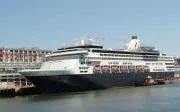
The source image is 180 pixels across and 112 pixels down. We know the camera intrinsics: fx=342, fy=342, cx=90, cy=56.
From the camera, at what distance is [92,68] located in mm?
65438

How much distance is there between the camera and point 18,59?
318 ft

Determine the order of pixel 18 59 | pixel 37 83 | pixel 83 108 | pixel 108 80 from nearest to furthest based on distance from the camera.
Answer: pixel 83 108 < pixel 37 83 < pixel 108 80 < pixel 18 59

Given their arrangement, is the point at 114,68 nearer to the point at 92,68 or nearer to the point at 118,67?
the point at 118,67

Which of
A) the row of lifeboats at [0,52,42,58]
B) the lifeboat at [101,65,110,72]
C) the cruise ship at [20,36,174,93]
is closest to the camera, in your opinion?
the cruise ship at [20,36,174,93]

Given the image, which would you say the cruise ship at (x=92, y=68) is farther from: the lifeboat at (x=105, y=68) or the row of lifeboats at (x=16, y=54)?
the row of lifeboats at (x=16, y=54)

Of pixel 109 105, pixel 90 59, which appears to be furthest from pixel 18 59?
pixel 109 105

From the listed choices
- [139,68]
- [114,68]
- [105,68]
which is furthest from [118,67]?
[139,68]

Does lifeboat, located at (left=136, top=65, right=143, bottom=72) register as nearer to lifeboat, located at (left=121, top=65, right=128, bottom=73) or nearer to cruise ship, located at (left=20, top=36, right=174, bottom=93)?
cruise ship, located at (left=20, top=36, right=174, bottom=93)

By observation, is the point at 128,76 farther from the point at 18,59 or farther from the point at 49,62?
the point at 18,59

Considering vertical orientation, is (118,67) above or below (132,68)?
above

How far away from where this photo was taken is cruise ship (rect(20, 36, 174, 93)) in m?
59.5

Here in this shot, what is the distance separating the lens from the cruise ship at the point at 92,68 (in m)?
59.5

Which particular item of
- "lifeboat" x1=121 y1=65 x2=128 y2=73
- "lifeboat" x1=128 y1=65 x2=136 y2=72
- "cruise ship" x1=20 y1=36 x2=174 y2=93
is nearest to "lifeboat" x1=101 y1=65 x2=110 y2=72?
"cruise ship" x1=20 y1=36 x2=174 y2=93

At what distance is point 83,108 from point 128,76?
33.5 m
